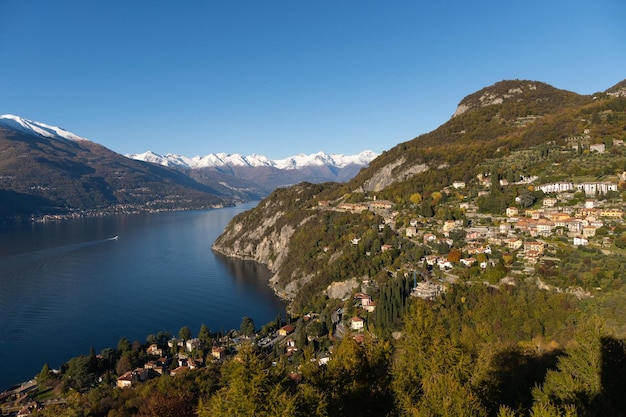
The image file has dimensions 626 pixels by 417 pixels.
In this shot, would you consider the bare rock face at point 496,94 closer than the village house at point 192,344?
No

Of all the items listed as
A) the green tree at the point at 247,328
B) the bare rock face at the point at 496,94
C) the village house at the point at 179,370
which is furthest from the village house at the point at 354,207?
the bare rock face at the point at 496,94

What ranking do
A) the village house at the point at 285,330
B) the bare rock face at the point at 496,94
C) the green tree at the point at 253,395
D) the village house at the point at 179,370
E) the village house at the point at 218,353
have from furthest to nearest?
the bare rock face at the point at 496,94
the village house at the point at 285,330
the village house at the point at 218,353
the village house at the point at 179,370
the green tree at the point at 253,395

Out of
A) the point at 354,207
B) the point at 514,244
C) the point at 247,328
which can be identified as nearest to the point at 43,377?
the point at 247,328

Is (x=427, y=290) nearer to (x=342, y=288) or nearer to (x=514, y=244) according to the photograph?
(x=514, y=244)

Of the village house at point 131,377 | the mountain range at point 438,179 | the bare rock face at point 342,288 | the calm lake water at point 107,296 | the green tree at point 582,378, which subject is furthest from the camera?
the mountain range at point 438,179

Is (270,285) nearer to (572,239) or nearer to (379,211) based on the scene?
(379,211)

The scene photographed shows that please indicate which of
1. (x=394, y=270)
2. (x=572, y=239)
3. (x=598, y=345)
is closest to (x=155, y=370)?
(x=394, y=270)

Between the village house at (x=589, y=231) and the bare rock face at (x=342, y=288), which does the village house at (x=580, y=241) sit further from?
the bare rock face at (x=342, y=288)

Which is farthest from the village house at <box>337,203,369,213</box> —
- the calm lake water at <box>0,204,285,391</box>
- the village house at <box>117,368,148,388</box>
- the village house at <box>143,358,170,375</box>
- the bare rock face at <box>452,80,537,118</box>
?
the bare rock face at <box>452,80,537,118</box>
